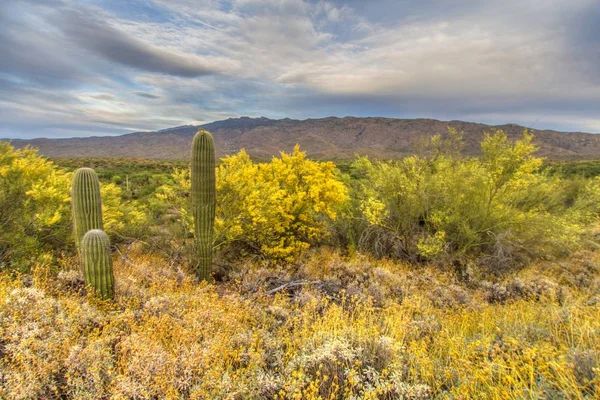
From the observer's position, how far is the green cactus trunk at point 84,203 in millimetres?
6305

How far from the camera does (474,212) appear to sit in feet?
33.0

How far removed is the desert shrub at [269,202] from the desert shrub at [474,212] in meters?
1.71

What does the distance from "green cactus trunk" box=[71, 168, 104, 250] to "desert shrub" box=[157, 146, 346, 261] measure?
7.58 ft

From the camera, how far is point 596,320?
3.98 metres

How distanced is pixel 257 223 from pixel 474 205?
722cm

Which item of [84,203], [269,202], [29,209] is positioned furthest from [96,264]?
[269,202]

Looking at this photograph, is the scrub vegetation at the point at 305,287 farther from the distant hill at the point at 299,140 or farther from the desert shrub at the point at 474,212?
the distant hill at the point at 299,140

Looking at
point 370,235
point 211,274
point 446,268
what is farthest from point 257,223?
point 446,268

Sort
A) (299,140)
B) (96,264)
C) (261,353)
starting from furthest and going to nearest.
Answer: (299,140), (96,264), (261,353)

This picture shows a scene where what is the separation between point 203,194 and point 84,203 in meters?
2.42

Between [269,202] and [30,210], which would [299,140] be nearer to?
[269,202]

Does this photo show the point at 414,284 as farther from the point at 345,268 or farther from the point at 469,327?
the point at 469,327

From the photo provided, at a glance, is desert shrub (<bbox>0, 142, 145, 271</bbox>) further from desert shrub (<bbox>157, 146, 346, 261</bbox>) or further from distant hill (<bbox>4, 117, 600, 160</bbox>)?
distant hill (<bbox>4, 117, 600, 160</bbox>)

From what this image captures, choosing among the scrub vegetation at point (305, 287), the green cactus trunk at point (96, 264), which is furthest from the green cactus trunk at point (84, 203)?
the green cactus trunk at point (96, 264)
